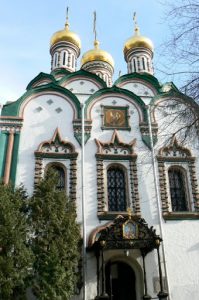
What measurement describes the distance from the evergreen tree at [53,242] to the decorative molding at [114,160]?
1.40 metres

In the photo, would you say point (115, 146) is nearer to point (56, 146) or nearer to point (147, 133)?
point (147, 133)

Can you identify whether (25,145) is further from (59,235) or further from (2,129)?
(59,235)

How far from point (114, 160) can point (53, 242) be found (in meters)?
4.12

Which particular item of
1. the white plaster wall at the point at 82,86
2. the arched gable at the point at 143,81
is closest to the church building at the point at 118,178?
the arched gable at the point at 143,81

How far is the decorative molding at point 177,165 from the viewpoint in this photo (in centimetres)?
1112

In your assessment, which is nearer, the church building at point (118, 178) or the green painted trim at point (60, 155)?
the church building at point (118, 178)

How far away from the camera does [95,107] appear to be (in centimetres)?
1308

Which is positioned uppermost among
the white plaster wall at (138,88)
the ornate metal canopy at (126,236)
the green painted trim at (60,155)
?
the white plaster wall at (138,88)

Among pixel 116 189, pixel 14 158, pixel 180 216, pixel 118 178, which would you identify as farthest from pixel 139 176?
pixel 14 158

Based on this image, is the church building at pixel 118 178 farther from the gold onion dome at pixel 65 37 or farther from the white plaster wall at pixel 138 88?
the gold onion dome at pixel 65 37

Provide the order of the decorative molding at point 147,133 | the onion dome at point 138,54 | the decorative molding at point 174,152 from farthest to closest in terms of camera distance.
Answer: the onion dome at point 138,54, the decorative molding at point 147,133, the decorative molding at point 174,152

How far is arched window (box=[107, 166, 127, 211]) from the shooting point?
11344 millimetres

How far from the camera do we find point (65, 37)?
20.8m

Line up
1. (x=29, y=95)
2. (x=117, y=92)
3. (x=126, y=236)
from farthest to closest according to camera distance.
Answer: (x=117, y=92)
(x=29, y=95)
(x=126, y=236)
